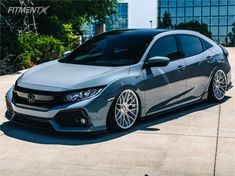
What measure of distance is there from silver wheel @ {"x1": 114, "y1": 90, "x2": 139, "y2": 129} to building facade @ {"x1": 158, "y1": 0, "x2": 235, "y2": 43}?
59031 millimetres

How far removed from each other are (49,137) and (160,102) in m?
1.88

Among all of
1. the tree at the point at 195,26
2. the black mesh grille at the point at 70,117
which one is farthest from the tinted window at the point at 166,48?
the tree at the point at 195,26

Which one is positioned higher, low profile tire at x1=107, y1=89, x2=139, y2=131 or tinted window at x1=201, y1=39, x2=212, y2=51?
tinted window at x1=201, y1=39, x2=212, y2=51

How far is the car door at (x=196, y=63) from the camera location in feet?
25.4

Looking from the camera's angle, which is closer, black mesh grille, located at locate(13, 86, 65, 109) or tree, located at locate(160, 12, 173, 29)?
black mesh grille, located at locate(13, 86, 65, 109)

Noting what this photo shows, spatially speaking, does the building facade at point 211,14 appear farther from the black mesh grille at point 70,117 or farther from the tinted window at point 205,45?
the black mesh grille at point 70,117

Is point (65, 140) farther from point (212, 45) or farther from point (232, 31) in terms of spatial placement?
point (232, 31)

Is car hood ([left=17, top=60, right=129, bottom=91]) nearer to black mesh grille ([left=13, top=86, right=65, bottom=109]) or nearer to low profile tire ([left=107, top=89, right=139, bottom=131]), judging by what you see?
black mesh grille ([left=13, top=86, right=65, bottom=109])

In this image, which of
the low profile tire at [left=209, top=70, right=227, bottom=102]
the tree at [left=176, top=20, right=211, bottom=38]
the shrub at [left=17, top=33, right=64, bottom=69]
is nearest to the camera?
the low profile tire at [left=209, top=70, right=227, bottom=102]

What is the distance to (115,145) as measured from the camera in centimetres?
586

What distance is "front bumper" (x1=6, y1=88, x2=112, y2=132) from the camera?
19.7 ft

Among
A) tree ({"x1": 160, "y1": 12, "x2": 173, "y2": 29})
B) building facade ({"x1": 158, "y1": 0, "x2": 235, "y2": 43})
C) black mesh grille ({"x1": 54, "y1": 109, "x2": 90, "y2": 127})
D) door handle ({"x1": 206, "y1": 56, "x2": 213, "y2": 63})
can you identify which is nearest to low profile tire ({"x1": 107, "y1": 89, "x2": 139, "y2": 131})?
black mesh grille ({"x1": 54, "y1": 109, "x2": 90, "y2": 127})

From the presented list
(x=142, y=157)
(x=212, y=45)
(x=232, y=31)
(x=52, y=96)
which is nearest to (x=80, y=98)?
(x=52, y=96)

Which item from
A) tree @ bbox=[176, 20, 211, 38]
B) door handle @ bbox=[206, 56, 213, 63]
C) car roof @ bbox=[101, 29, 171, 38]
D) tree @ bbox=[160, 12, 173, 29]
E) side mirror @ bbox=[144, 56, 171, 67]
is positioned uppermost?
car roof @ bbox=[101, 29, 171, 38]
